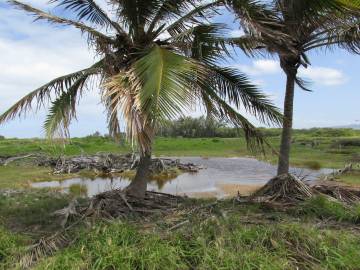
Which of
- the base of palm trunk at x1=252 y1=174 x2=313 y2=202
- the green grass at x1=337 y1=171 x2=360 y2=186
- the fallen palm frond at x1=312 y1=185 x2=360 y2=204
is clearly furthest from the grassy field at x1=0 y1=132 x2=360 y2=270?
the green grass at x1=337 y1=171 x2=360 y2=186

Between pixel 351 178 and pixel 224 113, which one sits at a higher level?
pixel 224 113

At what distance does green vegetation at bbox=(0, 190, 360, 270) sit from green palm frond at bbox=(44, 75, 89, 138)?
1.47 m

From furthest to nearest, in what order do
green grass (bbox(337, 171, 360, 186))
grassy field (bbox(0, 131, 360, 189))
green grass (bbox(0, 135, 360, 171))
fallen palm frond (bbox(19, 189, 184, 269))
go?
green grass (bbox(0, 135, 360, 171))
grassy field (bbox(0, 131, 360, 189))
green grass (bbox(337, 171, 360, 186))
fallen palm frond (bbox(19, 189, 184, 269))

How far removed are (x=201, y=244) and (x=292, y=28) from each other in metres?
4.21

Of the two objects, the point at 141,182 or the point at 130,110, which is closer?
the point at 130,110

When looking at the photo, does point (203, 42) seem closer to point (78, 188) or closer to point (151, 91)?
point (151, 91)

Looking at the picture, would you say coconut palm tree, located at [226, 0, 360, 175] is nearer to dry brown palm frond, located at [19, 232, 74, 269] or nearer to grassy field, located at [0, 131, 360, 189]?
dry brown palm frond, located at [19, 232, 74, 269]

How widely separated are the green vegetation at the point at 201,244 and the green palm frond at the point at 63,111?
1.47 m

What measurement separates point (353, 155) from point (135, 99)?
23700mm

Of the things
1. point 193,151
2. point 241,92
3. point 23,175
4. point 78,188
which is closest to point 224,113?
point 241,92

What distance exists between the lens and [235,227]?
22.6 ft

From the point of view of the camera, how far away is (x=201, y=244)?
6.13 m

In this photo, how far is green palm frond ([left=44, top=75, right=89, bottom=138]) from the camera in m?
7.59

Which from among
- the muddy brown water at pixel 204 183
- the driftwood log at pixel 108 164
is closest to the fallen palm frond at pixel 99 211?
the muddy brown water at pixel 204 183
